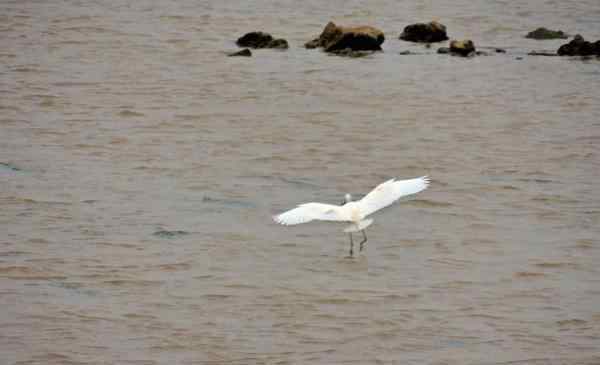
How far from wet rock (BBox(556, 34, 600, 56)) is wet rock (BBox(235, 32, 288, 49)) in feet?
15.7

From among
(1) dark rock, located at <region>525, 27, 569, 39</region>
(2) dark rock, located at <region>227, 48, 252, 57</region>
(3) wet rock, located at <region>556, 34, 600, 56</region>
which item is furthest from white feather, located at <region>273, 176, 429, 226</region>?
(1) dark rock, located at <region>525, 27, 569, 39</region>

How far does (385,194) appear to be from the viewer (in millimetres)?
11203

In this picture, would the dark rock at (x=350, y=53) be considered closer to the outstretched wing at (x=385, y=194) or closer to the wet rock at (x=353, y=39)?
the wet rock at (x=353, y=39)

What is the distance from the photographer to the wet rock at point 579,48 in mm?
21047

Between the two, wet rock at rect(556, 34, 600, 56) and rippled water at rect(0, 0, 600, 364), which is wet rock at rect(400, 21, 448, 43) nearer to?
rippled water at rect(0, 0, 600, 364)

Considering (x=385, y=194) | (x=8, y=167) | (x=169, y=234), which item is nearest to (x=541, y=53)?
(x=8, y=167)

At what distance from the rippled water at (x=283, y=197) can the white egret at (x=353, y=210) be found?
1.37ft

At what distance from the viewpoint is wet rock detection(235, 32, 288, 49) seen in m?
21.8

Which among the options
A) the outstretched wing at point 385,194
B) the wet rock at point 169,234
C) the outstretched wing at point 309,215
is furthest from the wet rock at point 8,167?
the outstretched wing at point 385,194

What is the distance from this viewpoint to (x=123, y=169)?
14336mm

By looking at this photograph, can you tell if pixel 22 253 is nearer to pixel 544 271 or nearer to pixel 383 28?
pixel 544 271

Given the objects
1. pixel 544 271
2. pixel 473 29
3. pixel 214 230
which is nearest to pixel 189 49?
pixel 473 29

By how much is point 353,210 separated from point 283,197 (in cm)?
225

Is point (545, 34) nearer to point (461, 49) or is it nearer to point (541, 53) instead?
point (541, 53)
